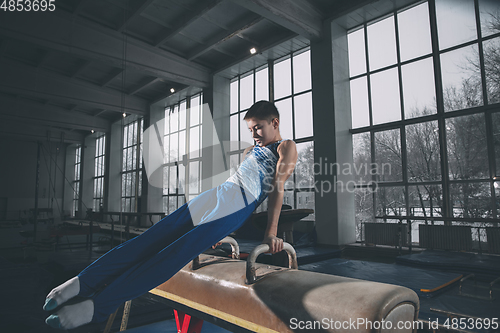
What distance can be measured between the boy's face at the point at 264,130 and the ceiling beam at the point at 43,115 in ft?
18.4

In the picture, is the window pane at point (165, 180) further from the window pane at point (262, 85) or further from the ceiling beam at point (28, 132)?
the ceiling beam at point (28, 132)

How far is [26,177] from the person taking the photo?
518cm

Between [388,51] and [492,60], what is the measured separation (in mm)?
1844

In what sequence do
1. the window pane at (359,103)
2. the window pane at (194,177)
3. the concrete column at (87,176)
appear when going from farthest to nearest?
the window pane at (194,177), the concrete column at (87,176), the window pane at (359,103)

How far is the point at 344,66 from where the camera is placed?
22.7ft

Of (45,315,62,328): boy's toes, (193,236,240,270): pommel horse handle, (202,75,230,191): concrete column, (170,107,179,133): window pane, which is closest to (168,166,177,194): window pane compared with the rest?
(170,107,179,133): window pane

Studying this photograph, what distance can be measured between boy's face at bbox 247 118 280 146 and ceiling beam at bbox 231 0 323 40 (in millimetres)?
4742

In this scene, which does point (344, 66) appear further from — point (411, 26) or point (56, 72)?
point (56, 72)

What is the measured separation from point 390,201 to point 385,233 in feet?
2.55

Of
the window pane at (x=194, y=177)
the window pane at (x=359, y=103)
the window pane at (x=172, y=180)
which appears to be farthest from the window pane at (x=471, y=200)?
the window pane at (x=172, y=180)

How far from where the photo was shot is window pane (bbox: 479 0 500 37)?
5094mm

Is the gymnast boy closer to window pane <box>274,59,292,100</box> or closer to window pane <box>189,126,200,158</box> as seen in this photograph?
window pane <box>274,59,292,100</box>

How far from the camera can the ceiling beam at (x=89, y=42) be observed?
5.71 meters

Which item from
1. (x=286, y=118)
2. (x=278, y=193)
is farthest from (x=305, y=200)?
(x=278, y=193)
